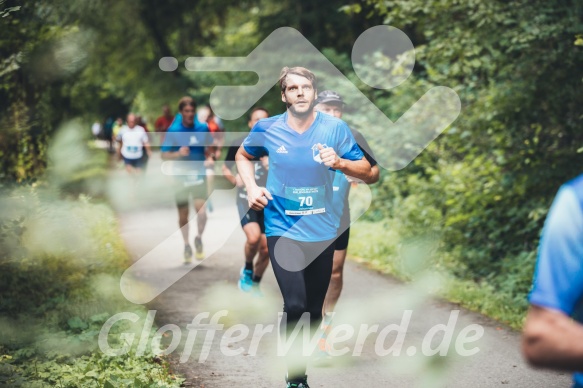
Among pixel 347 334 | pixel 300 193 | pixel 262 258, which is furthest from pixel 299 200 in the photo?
pixel 262 258

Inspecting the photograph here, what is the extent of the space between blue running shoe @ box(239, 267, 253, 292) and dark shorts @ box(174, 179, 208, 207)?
83.8 inches

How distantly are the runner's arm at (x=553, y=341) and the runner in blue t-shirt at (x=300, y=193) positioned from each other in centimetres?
304

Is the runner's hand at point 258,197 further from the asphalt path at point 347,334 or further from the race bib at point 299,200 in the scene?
the asphalt path at point 347,334

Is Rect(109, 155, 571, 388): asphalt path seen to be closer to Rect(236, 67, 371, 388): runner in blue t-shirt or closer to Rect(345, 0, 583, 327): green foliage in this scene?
Rect(345, 0, 583, 327): green foliage

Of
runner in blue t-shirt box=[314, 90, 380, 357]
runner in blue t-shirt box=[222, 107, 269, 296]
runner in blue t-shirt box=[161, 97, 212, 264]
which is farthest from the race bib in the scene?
runner in blue t-shirt box=[161, 97, 212, 264]

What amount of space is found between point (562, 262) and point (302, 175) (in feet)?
10.7

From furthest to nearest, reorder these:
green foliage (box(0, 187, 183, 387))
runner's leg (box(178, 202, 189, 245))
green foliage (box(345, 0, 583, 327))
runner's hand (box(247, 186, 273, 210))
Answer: runner's leg (box(178, 202, 189, 245)), green foliage (box(345, 0, 583, 327)), green foliage (box(0, 187, 183, 387)), runner's hand (box(247, 186, 273, 210))

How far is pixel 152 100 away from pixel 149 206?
39.9 ft

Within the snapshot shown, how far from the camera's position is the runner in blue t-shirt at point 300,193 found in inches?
196

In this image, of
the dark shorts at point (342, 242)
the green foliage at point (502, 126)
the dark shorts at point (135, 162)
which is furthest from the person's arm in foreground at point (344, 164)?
the dark shorts at point (135, 162)

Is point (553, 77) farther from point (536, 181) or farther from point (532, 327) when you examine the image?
point (532, 327)

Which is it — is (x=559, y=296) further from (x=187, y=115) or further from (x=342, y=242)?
(x=187, y=115)

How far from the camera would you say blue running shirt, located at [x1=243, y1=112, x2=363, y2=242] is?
5.04 metres

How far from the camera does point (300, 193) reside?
16.6 feet
